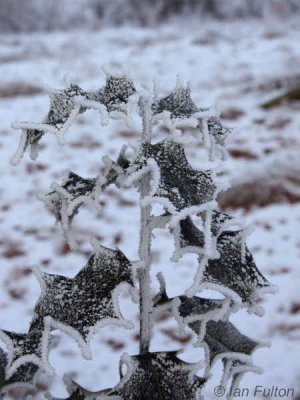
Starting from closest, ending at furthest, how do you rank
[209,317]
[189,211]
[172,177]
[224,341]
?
[189,211], [172,177], [209,317], [224,341]

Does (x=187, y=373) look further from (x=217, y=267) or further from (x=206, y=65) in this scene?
(x=206, y=65)

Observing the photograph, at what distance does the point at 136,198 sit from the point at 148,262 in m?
4.12

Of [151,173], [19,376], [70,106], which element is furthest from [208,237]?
[19,376]

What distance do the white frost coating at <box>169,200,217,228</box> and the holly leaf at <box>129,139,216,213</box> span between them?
20mm

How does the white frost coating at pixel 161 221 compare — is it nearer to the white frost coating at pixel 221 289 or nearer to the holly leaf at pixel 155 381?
the white frost coating at pixel 221 289

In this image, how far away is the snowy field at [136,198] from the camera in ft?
10.7

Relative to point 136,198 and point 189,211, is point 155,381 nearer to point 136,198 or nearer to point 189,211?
point 189,211

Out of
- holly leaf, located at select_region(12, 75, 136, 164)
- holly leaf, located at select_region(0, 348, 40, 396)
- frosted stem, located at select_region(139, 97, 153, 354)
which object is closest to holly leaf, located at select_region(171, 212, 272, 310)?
frosted stem, located at select_region(139, 97, 153, 354)

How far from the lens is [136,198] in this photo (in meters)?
5.52

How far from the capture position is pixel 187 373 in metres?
1.42

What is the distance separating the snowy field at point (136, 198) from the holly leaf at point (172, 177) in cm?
16

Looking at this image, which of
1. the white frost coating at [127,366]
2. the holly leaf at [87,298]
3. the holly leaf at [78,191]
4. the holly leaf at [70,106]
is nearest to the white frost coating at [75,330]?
the holly leaf at [87,298]

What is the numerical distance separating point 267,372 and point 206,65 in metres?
8.87

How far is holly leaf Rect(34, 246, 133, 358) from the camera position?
125 cm
